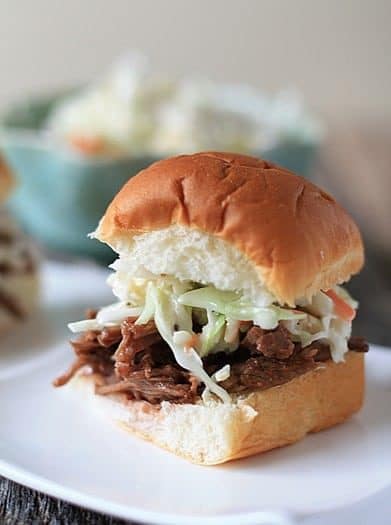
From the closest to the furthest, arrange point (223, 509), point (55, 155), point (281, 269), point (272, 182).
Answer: point (223, 509) → point (281, 269) → point (272, 182) → point (55, 155)

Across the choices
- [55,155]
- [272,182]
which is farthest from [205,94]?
[272,182]

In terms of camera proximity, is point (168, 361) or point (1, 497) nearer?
point (1, 497)

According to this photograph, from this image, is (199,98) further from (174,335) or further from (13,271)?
(174,335)

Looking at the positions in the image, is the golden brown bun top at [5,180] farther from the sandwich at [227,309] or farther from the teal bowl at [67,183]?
the sandwich at [227,309]

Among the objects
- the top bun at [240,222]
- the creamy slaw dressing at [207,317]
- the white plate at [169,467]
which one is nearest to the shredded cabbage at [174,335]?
the creamy slaw dressing at [207,317]

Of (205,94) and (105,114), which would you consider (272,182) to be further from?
(205,94)

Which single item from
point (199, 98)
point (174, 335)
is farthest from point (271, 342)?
point (199, 98)
